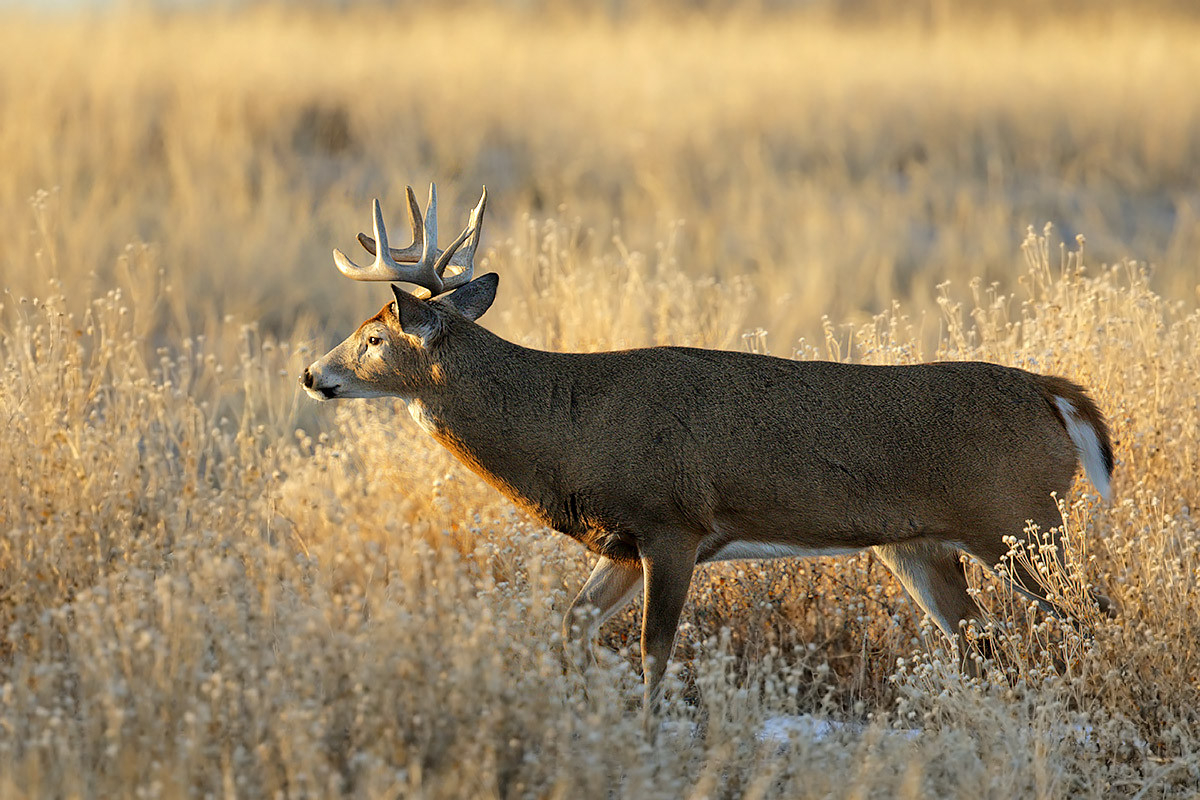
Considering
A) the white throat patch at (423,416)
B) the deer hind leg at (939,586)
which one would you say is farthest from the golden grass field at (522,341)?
the white throat patch at (423,416)

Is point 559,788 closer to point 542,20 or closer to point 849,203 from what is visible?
point 849,203

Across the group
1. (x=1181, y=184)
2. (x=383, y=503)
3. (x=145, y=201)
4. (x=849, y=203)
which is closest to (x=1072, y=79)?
(x=1181, y=184)

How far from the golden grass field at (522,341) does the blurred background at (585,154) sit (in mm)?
68

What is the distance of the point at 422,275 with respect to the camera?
5.88m

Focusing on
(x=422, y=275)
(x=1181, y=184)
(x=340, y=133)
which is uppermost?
(x=422, y=275)

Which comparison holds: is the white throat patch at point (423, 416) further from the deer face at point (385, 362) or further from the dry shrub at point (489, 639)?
the dry shrub at point (489, 639)

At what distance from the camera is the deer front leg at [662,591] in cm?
554

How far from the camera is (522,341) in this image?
792 cm

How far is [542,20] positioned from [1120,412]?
1952 centimetres

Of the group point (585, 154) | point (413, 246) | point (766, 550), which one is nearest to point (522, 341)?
point (413, 246)

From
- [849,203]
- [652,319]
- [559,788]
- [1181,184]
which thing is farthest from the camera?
[1181,184]

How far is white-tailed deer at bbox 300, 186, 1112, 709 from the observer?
221 inches

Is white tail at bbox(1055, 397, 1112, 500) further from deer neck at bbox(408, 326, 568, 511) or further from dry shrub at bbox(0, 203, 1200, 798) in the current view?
deer neck at bbox(408, 326, 568, 511)

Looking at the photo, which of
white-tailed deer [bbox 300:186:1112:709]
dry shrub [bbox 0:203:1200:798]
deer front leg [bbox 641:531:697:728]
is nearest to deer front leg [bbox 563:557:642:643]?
white-tailed deer [bbox 300:186:1112:709]
